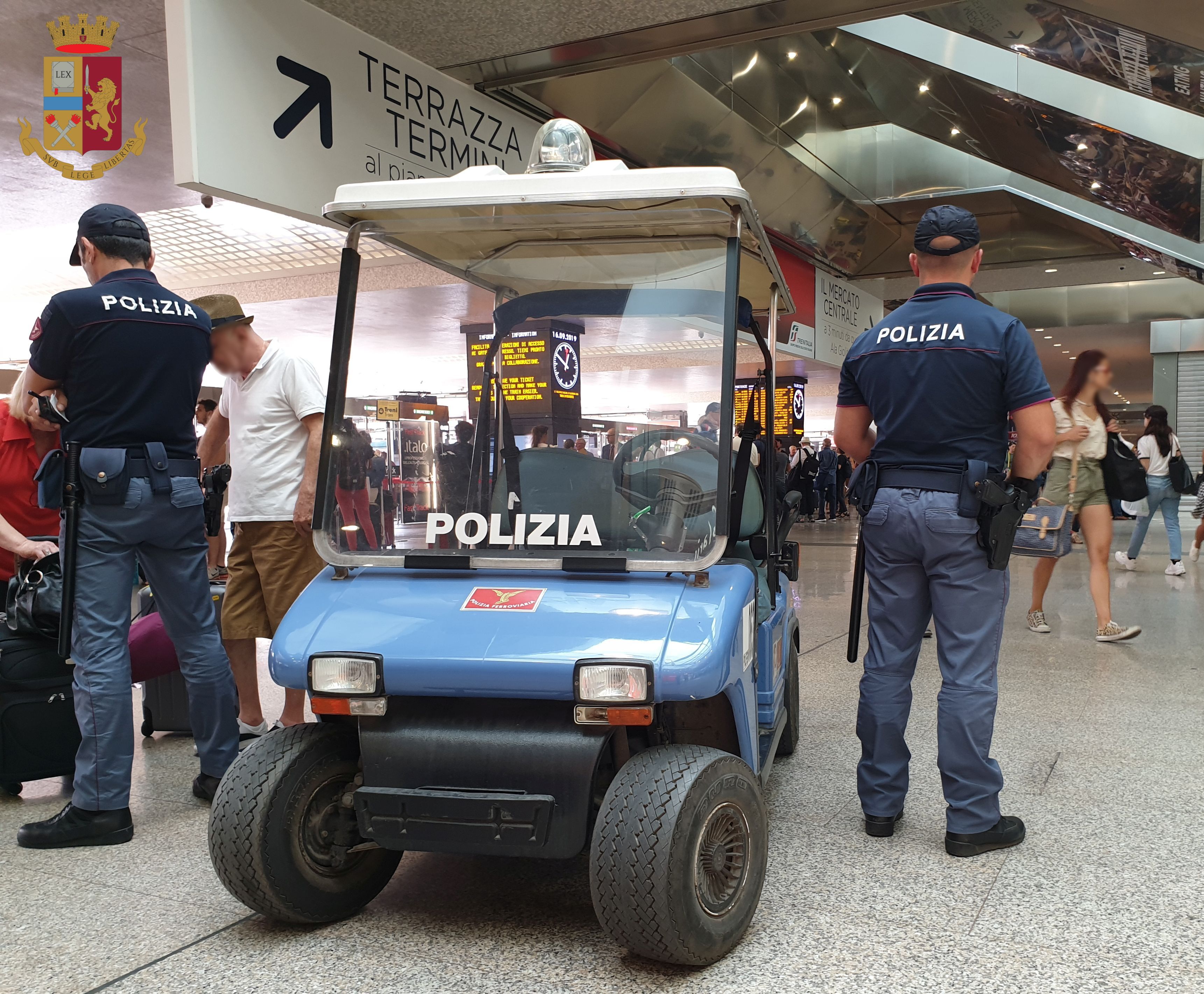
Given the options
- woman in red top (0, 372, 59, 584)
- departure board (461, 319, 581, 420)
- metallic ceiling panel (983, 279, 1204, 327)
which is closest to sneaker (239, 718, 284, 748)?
woman in red top (0, 372, 59, 584)

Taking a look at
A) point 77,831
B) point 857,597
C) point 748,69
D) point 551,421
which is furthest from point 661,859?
point 748,69

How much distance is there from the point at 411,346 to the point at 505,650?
1.18 metres

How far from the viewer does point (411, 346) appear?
10.5 feet

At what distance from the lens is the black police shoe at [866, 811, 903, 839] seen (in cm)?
327

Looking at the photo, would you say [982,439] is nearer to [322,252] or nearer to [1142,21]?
[1142,21]

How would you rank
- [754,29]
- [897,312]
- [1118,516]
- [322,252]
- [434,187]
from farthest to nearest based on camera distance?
[1118,516] → [322,252] → [754,29] → [897,312] → [434,187]

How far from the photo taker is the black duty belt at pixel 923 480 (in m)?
3.11

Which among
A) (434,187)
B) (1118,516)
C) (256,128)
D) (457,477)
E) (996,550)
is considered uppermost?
(256,128)

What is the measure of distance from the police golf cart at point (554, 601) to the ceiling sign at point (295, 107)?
1.03m

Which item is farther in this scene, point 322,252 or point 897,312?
point 322,252

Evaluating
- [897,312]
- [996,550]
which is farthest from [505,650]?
[897,312]

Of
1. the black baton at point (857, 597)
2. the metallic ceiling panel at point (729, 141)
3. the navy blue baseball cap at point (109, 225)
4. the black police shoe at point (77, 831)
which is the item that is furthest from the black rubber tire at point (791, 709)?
the metallic ceiling panel at point (729, 141)

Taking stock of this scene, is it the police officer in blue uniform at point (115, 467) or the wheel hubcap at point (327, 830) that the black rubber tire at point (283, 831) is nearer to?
the wheel hubcap at point (327, 830)

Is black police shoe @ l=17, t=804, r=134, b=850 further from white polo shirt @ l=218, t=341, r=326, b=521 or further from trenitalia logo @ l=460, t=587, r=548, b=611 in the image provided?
trenitalia logo @ l=460, t=587, r=548, b=611
